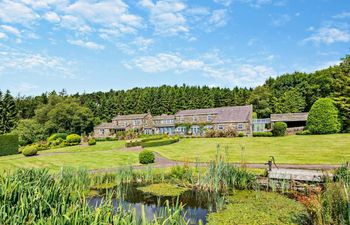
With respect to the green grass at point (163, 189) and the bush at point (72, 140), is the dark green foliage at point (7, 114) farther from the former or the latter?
the green grass at point (163, 189)

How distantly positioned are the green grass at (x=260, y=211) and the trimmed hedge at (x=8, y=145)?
30631mm

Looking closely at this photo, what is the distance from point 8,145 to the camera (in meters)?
31.5

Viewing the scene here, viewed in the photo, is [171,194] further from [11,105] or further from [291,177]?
[11,105]

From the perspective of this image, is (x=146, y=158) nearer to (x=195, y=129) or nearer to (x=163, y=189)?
(x=163, y=189)

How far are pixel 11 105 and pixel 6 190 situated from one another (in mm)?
62065

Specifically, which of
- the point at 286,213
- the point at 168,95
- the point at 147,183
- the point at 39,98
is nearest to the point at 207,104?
the point at 168,95

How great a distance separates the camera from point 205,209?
9914 millimetres

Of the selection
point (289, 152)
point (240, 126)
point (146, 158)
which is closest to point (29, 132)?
point (146, 158)

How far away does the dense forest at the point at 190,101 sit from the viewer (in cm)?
4925

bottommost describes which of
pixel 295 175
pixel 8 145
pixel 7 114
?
pixel 295 175

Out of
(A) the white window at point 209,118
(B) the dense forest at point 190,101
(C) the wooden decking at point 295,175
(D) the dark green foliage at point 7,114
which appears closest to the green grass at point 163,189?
(C) the wooden decking at point 295,175

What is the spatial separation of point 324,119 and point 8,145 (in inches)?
1632

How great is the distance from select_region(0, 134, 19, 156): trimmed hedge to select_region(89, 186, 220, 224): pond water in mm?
25542

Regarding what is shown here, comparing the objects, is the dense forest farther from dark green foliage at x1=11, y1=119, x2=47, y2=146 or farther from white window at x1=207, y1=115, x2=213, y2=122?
white window at x1=207, y1=115, x2=213, y2=122
